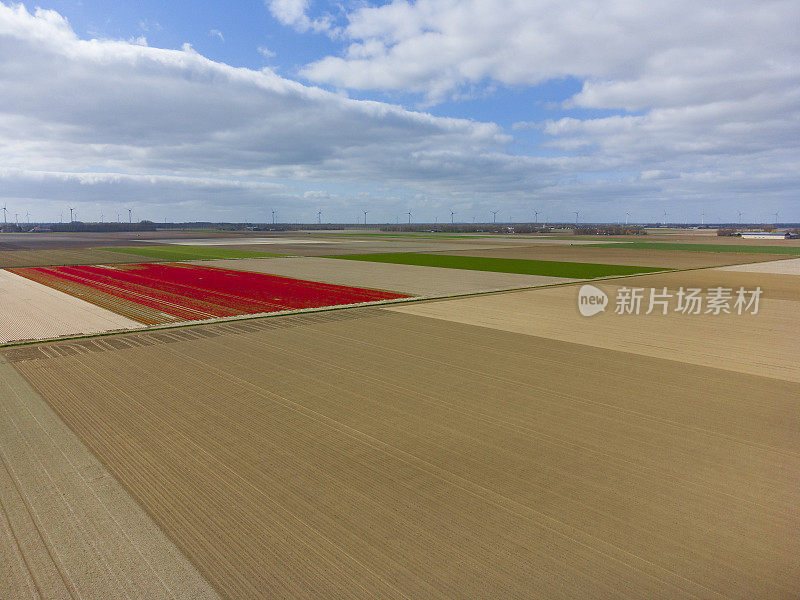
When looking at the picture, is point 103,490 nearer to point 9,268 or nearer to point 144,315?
point 144,315

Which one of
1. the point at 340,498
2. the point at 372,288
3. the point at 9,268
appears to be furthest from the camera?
the point at 9,268

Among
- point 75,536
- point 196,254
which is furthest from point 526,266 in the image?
point 75,536

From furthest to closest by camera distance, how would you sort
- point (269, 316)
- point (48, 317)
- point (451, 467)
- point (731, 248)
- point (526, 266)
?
point (731, 248), point (526, 266), point (269, 316), point (48, 317), point (451, 467)

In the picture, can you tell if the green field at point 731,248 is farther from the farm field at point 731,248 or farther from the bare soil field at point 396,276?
the bare soil field at point 396,276

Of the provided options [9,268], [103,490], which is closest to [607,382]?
[103,490]

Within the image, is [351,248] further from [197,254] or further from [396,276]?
[396,276]

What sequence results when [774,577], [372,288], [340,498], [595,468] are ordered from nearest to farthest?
[774,577]
[340,498]
[595,468]
[372,288]

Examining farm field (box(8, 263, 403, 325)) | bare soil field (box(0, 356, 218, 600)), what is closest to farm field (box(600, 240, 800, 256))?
farm field (box(8, 263, 403, 325))

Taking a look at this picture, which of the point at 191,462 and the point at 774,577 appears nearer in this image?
the point at 774,577
